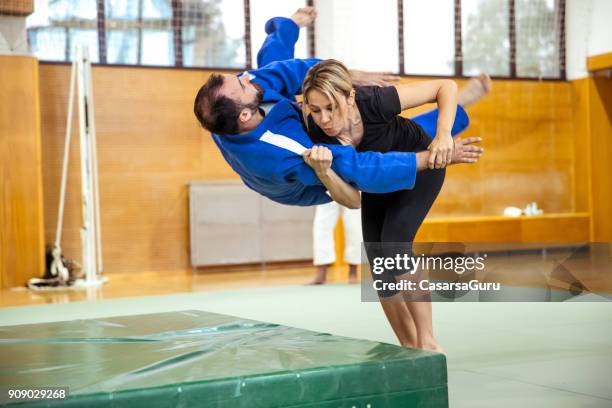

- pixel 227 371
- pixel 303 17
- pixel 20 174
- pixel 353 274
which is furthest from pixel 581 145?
pixel 227 371

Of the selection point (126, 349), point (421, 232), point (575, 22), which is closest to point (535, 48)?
point (575, 22)

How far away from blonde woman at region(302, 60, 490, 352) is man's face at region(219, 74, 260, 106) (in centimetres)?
18

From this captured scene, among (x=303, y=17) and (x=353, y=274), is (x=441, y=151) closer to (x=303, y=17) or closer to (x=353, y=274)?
(x=303, y=17)

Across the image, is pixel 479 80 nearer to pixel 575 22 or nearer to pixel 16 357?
pixel 16 357

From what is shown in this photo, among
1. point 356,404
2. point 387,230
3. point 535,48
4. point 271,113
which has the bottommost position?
Result: point 356,404

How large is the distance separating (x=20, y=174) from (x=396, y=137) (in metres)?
4.66

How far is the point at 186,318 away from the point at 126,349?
72 cm

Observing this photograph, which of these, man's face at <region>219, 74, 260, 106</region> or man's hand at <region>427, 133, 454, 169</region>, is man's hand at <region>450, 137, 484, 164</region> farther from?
man's face at <region>219, 74, 260, 106</region>

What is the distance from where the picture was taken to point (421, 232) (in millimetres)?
7805

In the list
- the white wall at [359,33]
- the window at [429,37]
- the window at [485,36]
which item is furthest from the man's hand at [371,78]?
the window at [485,36]

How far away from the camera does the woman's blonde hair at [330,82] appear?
251 centimetres

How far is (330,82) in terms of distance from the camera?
2525 mm

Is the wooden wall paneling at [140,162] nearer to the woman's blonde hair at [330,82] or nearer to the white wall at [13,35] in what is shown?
the white wall at [13,35]

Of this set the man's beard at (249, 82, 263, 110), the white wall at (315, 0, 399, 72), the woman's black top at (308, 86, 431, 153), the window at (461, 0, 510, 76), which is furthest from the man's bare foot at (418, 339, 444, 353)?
the window at (461, 0, 510, 76)
